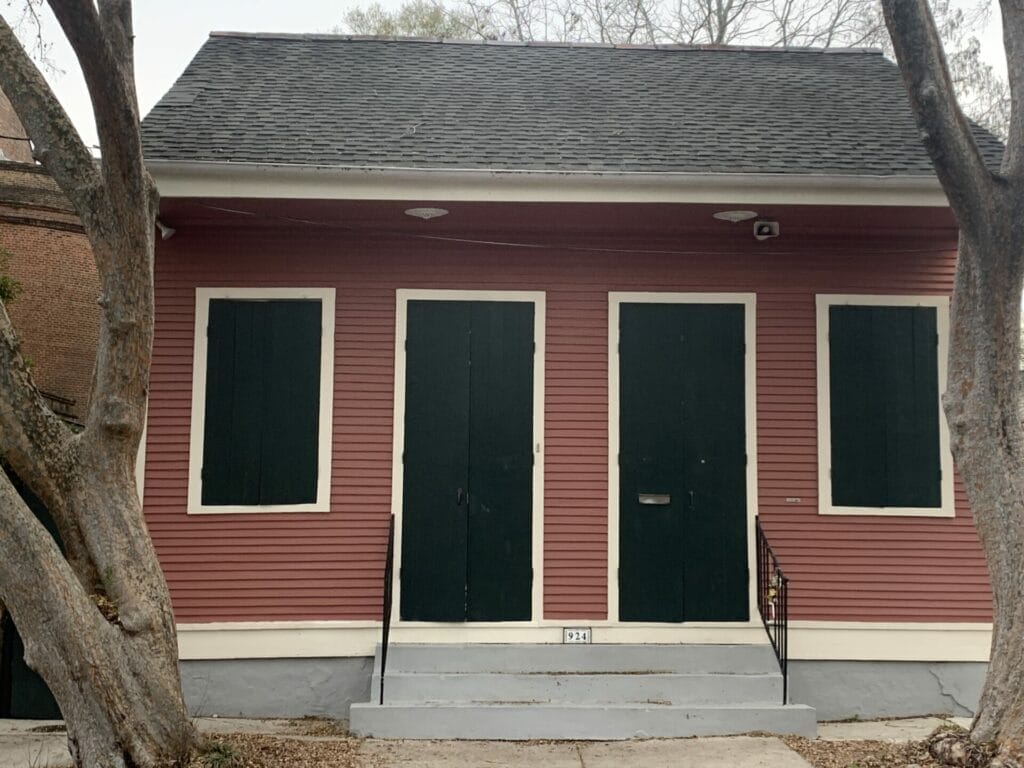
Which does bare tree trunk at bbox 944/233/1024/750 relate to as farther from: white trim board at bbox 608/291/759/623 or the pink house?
white trim board at bbox 608/291/759/623

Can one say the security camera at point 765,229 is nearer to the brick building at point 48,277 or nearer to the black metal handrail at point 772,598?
the black metal handrail at point 772,598

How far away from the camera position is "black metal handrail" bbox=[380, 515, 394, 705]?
18.5 ft

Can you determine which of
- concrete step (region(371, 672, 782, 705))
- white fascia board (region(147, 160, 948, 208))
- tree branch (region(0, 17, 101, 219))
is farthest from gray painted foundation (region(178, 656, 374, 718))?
tree branch (region(0, 17, 101, 219))

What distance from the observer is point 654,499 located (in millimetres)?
6406

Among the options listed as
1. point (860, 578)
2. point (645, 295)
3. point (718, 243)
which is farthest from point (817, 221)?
point (860, 578)

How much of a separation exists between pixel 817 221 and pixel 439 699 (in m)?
4.20

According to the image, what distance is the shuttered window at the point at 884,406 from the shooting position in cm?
645

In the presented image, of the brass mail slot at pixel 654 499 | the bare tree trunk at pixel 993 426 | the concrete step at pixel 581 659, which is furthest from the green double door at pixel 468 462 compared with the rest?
the bare tree trunk at pixel 993 426

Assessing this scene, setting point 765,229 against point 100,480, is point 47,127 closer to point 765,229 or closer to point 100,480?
point 100,480

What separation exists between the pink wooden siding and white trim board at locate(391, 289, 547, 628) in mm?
57

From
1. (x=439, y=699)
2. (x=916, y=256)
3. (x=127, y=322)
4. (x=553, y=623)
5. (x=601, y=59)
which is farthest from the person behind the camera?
(x=601, y=59)

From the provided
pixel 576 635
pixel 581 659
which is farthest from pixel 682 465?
pixel 581 659

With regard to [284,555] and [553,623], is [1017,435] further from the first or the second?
[284,555]

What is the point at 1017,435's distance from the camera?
15.3ft
